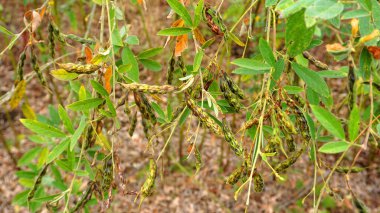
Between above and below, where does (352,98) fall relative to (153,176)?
above

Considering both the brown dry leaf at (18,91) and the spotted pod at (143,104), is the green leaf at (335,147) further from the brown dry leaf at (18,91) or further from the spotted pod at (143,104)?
the brown dry leaf at (18,91)

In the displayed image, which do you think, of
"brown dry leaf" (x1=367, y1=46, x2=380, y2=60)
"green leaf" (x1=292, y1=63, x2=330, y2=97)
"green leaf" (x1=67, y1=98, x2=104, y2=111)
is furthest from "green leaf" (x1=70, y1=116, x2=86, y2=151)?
"brown dry leaf" (x1=367, y1=46, x2=380, y2=60)

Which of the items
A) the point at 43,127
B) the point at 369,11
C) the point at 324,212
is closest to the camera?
the point at 369,11

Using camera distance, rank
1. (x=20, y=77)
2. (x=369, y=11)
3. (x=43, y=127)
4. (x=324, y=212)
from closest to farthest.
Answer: (x=369, y=11) < (x=43, y=127) < (x=20, y=77) < (x=324, y=212)

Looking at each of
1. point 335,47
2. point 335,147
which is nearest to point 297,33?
point 335,47

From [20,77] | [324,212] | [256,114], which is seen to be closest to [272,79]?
[256,114]

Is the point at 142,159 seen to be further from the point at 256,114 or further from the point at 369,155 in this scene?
the point at 256,114

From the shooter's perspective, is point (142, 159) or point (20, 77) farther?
point (142, 159)

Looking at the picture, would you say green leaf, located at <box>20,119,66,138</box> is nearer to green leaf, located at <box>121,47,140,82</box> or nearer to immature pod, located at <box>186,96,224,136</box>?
green leaf, located at <box>121,47,140,82</box>
